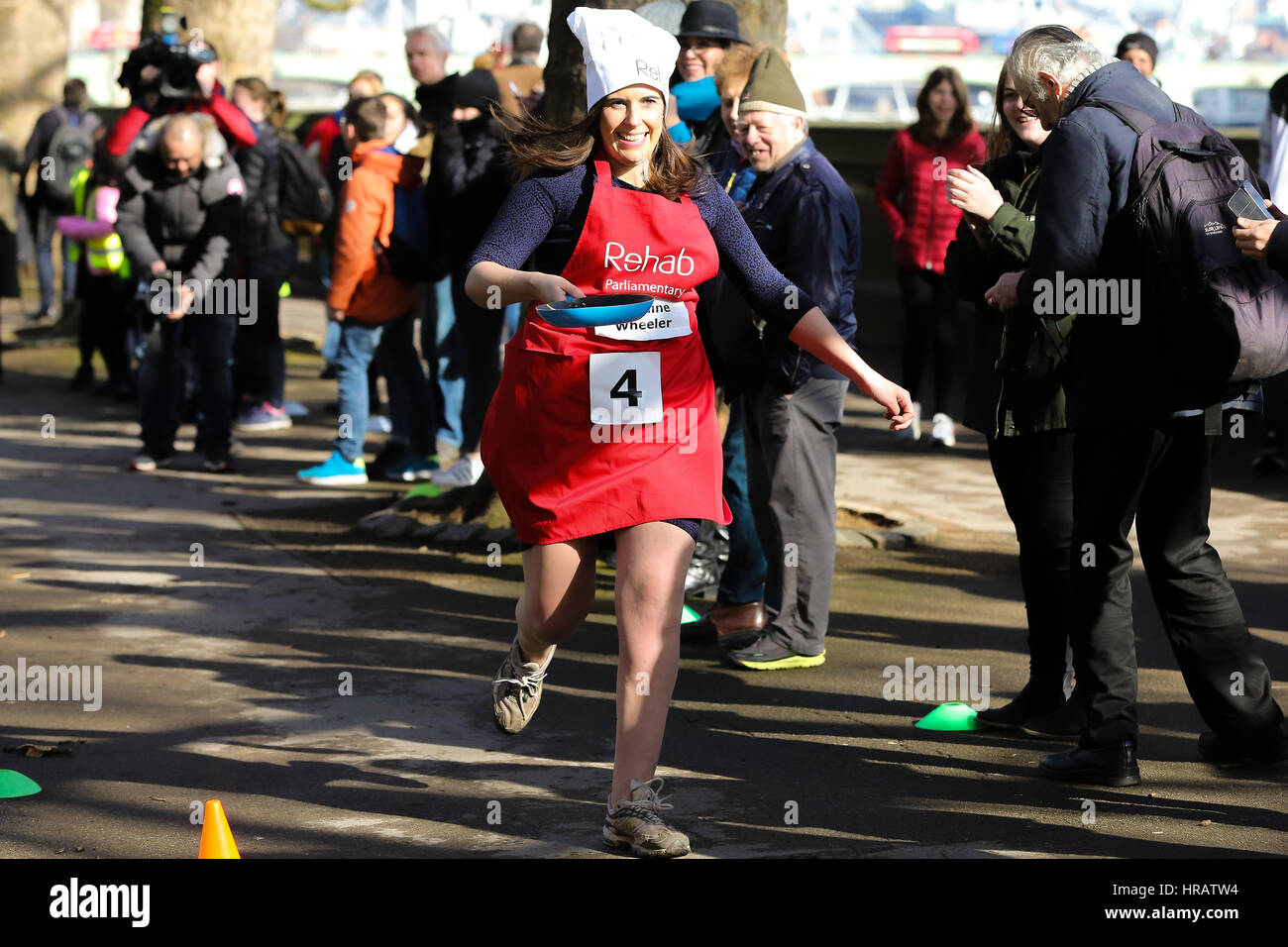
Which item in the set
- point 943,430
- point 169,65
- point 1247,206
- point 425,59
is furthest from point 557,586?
point 169,65

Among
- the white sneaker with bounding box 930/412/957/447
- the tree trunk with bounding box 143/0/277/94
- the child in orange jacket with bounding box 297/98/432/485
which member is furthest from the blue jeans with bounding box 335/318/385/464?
the tree trunk with bounding box 143/0/277/94

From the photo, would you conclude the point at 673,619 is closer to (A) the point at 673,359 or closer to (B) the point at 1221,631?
(A) the point at 673,359

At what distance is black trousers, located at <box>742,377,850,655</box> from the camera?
6.54m

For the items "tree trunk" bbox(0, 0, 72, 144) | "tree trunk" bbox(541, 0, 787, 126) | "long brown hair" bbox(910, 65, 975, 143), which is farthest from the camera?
"tree trunk" bbox(0, 0, 72, 144)

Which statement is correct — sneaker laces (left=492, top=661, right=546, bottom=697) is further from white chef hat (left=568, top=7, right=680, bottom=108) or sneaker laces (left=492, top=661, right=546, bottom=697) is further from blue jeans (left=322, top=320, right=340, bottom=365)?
blue jeans (left=322, top=320, right=340, bottom=365)

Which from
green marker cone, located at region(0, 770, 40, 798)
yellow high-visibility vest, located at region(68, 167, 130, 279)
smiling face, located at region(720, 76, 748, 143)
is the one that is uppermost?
smiling face, located at region(720, 76, 748, 143)

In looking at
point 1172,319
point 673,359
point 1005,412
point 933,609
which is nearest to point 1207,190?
point 1172,319

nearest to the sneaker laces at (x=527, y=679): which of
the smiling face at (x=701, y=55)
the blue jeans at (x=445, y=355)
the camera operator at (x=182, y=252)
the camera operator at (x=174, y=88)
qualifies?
the smiling face at (x=701, y=55)

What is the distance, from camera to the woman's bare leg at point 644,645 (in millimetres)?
4633

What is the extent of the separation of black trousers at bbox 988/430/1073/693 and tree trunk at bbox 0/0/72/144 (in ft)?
55.6

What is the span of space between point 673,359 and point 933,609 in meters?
3.08

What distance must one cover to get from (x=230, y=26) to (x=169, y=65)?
5.71 m

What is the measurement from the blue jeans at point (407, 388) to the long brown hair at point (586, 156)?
5.49 m

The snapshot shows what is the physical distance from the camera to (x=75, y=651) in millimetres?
6777
